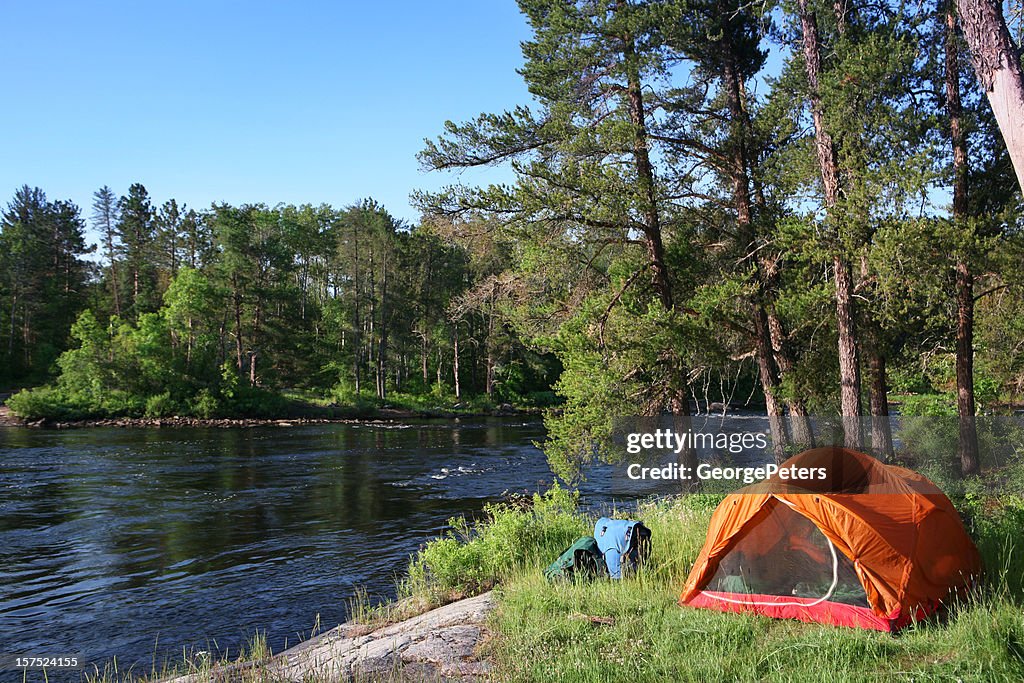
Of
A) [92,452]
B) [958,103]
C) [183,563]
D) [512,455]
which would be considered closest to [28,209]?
[92,452]

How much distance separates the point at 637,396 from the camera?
13.9 meters

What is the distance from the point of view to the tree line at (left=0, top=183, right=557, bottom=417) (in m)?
45.3

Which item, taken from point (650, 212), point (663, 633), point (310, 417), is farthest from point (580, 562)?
point (310, 417)

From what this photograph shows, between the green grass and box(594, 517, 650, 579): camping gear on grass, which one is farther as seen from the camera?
box(594, 517, 650, 579): camping gear on grass

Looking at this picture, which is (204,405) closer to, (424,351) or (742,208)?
(424,351)

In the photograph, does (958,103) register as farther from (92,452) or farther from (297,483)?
(92,452)

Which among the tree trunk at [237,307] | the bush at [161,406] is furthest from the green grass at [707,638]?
the tree trunk at [237,307]

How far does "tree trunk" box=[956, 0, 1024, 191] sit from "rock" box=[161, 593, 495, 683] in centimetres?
573

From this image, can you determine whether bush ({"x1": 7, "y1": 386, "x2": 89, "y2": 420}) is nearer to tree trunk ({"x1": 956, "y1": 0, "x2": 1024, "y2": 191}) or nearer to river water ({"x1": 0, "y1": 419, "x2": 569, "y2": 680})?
river water ({"x1": 0, "y1": 419, "x2": 569, "y2": 680})

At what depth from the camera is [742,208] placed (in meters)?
14.0

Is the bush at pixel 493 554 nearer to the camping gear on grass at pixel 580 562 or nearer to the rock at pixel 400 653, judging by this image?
the camping gear on grass at pixel 580 562

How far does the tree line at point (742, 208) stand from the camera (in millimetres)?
11711

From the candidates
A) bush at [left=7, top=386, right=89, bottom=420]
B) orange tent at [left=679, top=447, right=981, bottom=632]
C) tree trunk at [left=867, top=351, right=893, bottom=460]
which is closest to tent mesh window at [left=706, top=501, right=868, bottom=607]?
orange tent at [left=679, top=447, right=981, bottom=632]

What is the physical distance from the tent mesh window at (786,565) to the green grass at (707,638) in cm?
45
